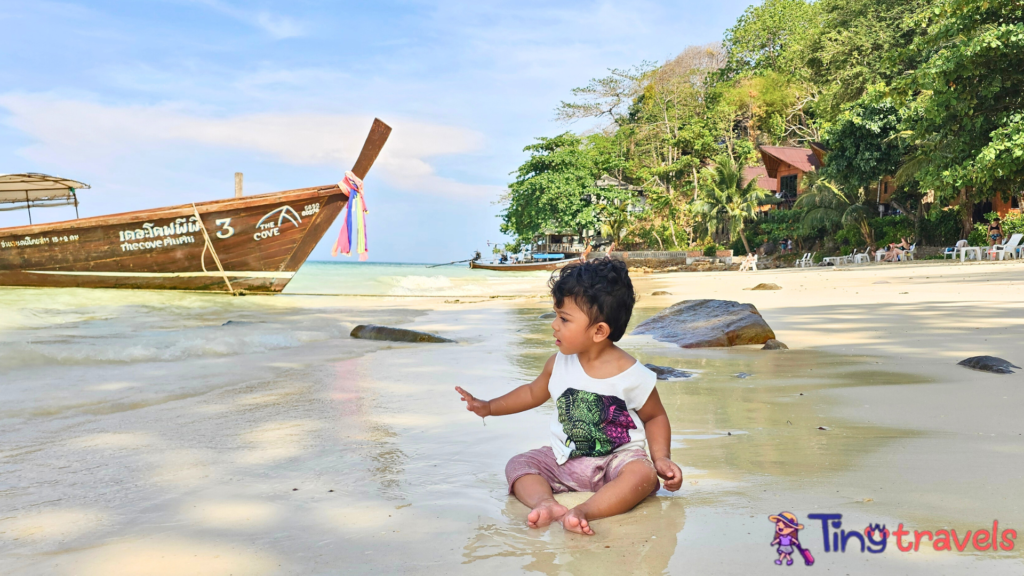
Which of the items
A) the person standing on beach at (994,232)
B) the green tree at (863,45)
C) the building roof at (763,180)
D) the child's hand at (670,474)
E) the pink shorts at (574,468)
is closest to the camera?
the child's hand at (670,474)

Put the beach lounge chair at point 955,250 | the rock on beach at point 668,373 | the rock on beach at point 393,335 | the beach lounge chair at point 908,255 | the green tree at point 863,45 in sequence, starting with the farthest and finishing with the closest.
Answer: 1. the green tree at point 863,45
2. the beach lounge chair at point 908,255
3. the beach lounge chair at point 955,250
4. the rock on beach at point 393,335
5. the rock on beach at point 668,373

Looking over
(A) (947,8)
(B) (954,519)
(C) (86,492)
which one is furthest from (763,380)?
(A) (947,8)

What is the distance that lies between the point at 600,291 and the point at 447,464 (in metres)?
0.86

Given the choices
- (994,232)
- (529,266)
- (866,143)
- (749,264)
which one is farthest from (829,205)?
(529,266)

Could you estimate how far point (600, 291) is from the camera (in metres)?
2.24

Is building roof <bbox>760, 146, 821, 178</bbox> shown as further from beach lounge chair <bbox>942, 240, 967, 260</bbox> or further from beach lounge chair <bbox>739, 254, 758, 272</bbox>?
beach lounge chair <bbox>942, 240, 967, 260</bbox>

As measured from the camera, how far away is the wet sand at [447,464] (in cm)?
167

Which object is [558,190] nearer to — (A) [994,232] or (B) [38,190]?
(A) [994,232]

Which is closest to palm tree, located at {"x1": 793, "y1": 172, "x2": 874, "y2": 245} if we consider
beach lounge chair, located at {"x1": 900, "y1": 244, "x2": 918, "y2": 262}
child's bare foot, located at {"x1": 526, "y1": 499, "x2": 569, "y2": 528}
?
beach lounge chair, located at {"x1": 900, "y1": 244, "x2": 918, "y2": 262}

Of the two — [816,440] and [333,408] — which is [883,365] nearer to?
[816,440]

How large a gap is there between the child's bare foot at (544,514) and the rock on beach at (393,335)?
4.71 meters

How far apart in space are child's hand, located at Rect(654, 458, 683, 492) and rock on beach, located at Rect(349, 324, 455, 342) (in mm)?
4589

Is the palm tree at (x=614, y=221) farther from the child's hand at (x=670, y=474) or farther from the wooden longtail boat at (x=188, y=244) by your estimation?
A: the child's hand at (x=670, y=474)

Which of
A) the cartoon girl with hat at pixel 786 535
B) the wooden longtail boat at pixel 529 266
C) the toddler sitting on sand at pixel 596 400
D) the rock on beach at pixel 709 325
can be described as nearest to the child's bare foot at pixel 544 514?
the toddler sitting on sand at pixel 596 400
